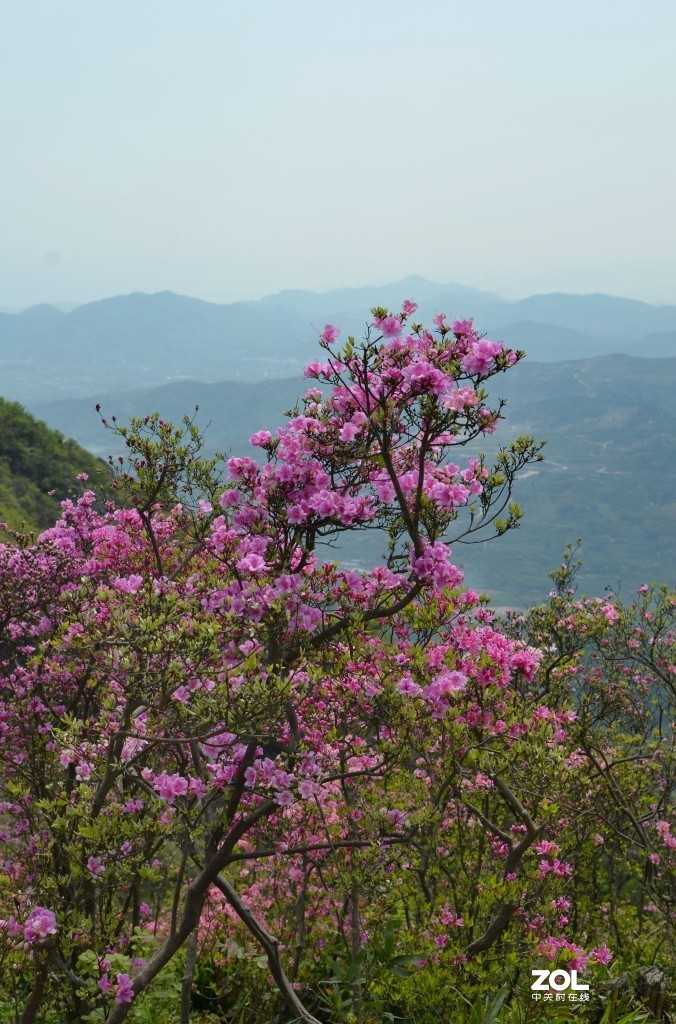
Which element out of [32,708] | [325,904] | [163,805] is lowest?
[325,904]

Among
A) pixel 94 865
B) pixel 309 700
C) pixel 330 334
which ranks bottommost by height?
pixel 94 865

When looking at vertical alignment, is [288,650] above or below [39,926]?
above

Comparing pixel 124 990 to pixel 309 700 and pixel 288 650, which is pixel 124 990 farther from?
pixel 309 700

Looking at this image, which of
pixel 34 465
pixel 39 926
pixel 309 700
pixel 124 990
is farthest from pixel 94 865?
pixel 34 465

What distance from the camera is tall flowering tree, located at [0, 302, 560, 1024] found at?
479 centimetres

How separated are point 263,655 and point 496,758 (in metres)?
2.69

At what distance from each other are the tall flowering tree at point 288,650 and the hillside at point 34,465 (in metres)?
34.2

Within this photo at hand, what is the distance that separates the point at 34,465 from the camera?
5034 cm

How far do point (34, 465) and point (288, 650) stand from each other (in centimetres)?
4948

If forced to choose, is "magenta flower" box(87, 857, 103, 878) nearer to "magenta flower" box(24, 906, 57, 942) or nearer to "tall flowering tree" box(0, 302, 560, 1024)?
"tall flowering tree" box(0, 302, 560, 1024)

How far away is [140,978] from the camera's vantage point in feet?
17.6

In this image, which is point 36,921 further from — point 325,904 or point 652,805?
point 652,805

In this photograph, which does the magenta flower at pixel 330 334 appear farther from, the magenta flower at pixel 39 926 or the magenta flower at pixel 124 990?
the magenta flower at pixel 124 990

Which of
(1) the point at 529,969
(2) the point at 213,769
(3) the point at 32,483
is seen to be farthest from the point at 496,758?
(3) the point at 32,483
